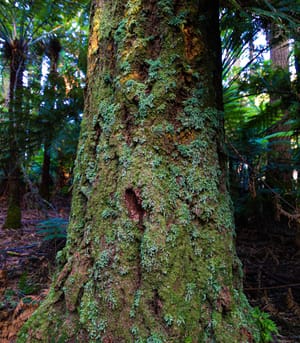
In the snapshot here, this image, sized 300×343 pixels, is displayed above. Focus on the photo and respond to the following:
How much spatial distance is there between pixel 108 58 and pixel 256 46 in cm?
171

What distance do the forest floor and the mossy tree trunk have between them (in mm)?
417

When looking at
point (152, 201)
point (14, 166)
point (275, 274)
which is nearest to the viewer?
point (152, 201)

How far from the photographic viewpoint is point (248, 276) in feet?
8.95

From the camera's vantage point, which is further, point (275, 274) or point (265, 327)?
point (275, 274)

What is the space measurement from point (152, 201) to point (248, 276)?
5.95 ft

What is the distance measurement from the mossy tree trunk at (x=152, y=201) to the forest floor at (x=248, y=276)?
42cm

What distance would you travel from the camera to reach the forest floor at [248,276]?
5.93 feet

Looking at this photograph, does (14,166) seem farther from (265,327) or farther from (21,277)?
(265,327)

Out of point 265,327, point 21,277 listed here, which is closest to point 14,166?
point 21,277

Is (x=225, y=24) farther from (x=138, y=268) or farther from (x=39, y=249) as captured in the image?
(x=39, y=249)

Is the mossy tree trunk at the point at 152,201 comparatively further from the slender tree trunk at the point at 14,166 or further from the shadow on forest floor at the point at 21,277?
the slender tree trunk at the point at 14,166

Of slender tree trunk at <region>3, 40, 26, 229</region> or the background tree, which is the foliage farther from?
the background tree

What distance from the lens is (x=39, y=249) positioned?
3.60 meters

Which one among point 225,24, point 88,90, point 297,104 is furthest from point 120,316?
point 297,104
